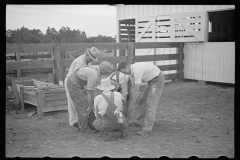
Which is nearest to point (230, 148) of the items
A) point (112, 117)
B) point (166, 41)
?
point (112, 117)

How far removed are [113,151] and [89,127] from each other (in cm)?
148

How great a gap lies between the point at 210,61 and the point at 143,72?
21.8 feet

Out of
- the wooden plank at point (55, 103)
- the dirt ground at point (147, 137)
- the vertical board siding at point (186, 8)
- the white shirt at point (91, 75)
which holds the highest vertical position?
the vertical board siding at point (186, 8)

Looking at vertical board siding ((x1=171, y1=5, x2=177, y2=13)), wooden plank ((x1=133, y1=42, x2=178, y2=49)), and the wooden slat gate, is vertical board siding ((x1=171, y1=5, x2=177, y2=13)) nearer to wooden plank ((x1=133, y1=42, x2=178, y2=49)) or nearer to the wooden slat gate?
the wooden slat gate

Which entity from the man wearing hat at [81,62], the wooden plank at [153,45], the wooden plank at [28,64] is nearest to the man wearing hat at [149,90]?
the man wearing hat at [81,62]

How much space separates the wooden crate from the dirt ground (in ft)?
0.71

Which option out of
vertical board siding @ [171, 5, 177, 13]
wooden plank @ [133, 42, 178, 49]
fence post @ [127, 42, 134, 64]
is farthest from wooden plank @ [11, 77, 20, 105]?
vertical board siding @ [171, 5, 177, 13]

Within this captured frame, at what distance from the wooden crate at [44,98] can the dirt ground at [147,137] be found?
0.22 meters

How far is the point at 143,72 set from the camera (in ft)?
18.3

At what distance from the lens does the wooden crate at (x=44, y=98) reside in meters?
7.29

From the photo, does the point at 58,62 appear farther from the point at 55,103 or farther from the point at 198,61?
the point at 198,61

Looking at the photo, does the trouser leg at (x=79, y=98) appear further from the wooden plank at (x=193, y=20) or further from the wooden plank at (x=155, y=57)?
the wooden plank at (x=193, y=20)

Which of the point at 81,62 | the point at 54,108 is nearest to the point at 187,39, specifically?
the point at 54,108

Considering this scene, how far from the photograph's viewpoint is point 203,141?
5270 mm
